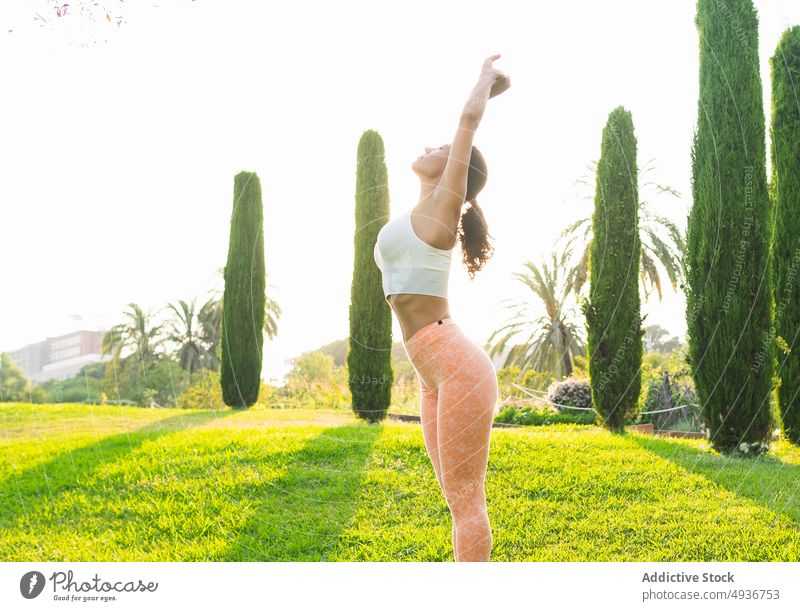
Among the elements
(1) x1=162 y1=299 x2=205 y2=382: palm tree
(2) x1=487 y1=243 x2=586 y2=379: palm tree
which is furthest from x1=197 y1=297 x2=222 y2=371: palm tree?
(2) x1=487 y1=243 x2=586 y2=379: palm tree

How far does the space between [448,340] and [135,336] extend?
160 inches

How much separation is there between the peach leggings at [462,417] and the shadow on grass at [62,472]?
3.77 m

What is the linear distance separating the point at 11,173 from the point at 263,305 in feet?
10.2

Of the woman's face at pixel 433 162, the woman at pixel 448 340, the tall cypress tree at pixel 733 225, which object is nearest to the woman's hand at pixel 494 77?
the woman at pixel 448 340

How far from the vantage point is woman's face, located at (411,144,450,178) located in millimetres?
2641

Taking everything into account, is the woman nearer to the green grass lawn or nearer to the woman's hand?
the woman's hand

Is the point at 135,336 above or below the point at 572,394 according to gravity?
above

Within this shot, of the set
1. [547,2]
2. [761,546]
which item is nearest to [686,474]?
[761,546]

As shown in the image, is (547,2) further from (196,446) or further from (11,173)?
(196,446)

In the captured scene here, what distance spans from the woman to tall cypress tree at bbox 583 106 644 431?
515cm

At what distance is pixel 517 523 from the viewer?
4.32 m

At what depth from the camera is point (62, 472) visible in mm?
5234

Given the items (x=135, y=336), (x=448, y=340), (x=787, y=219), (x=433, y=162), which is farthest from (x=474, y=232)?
(x=787, y=219)
